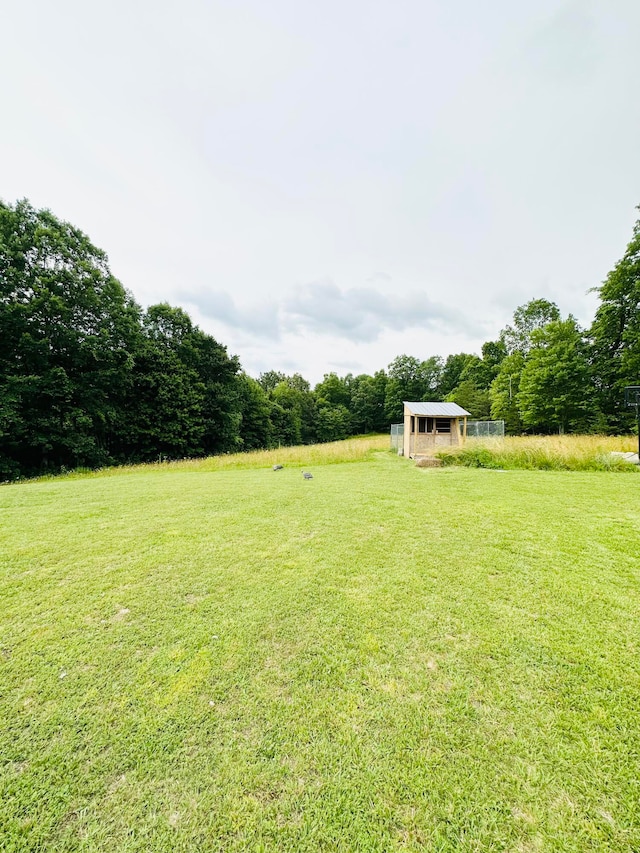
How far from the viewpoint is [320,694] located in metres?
1.62

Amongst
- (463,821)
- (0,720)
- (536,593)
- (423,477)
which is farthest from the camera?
(423,477)

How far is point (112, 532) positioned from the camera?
383cm

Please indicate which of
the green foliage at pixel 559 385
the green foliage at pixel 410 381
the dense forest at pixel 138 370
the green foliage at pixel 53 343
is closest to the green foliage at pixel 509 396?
the dense forest at pixel 138 370

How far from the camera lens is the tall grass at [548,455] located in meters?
→ 8.55

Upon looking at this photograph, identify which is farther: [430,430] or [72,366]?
[430,430]

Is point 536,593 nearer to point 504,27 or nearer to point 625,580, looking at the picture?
point 625,580

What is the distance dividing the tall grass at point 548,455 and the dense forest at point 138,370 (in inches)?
371

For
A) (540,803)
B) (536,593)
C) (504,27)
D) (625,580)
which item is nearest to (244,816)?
(540,803)

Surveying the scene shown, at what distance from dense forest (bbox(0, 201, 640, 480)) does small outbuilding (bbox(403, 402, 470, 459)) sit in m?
9.15

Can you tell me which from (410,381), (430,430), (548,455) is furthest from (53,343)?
(410,381)

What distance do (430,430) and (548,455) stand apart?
6749mm

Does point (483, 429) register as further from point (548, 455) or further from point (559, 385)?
point (559, 385)

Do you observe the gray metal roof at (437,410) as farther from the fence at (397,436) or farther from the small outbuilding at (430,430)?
the fence at (397,436)

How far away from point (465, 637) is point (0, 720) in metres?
2.60
